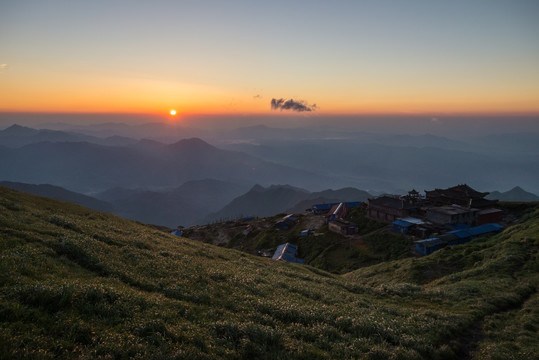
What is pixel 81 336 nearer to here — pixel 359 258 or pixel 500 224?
pixel 359 258

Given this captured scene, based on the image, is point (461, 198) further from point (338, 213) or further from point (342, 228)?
point (342, 228)

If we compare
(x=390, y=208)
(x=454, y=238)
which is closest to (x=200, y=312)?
(x=454, y=238)

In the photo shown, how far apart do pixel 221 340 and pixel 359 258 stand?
5150 cm

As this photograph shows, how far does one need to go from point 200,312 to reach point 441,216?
6751cm

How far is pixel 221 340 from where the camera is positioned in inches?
403

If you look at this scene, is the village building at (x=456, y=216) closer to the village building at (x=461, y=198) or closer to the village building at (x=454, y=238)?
the village building at (x=454, y=238)

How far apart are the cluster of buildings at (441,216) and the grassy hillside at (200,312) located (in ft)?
109

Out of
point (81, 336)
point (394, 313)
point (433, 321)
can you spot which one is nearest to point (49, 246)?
point (81, 336)

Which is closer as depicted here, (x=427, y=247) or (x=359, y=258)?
(x=427, y=247)

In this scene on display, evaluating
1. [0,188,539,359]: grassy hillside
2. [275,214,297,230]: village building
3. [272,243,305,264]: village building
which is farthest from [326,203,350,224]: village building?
[0,188,539,359]: grassy hillside

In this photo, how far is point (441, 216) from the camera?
213 feet

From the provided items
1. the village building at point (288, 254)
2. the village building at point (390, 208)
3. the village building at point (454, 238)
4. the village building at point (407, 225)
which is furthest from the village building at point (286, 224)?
the village building at point (454, 238)

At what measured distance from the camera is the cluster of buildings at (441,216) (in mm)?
56031

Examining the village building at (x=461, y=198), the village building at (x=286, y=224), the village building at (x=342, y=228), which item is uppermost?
the village building at (x=461, y=198)
